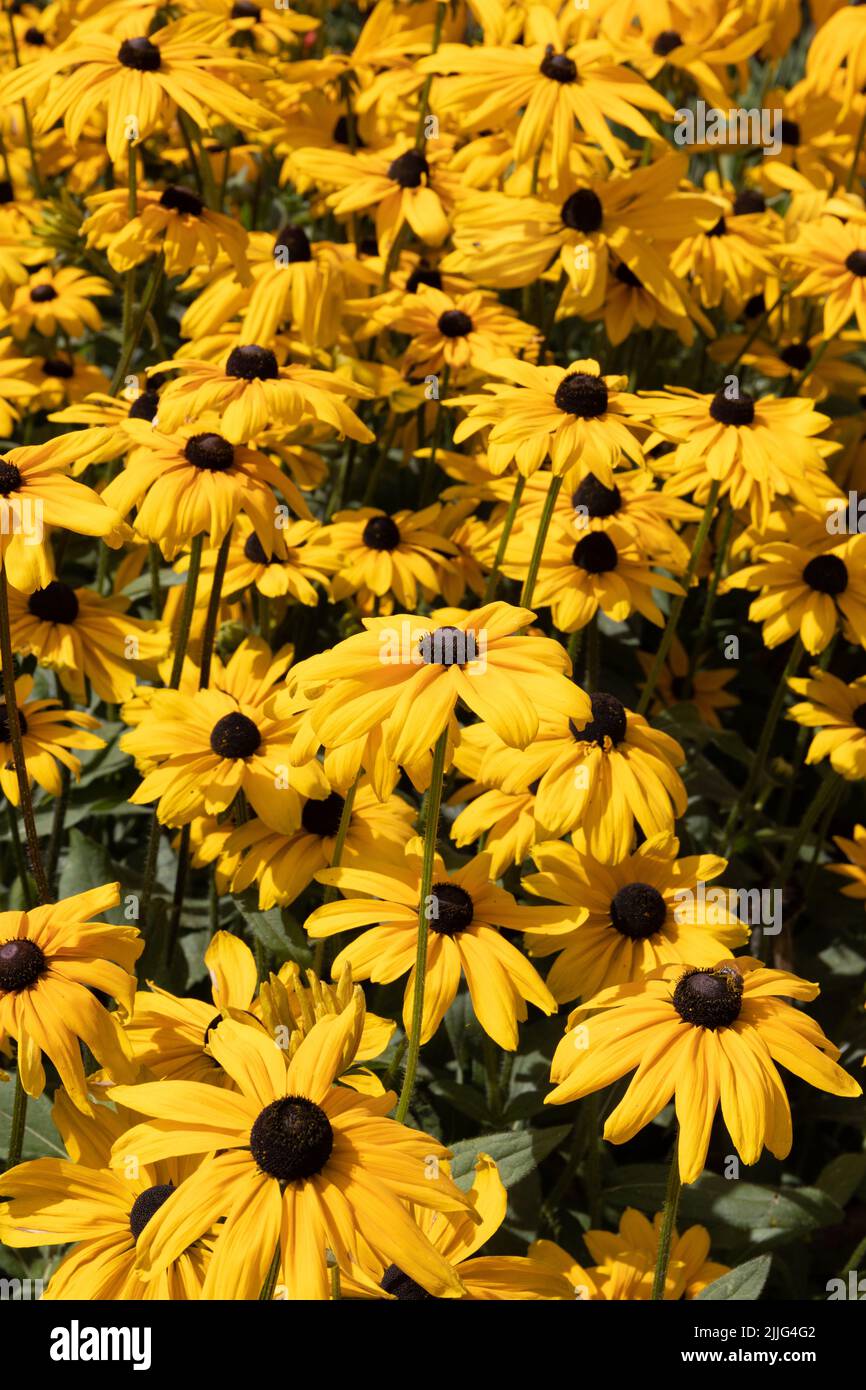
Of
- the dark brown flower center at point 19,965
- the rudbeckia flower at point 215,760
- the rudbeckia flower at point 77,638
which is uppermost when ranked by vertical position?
the rudbeckia flower at point 77,638

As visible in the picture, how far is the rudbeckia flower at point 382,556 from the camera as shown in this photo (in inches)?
113

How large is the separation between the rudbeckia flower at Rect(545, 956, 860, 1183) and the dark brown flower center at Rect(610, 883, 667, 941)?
0.31 m

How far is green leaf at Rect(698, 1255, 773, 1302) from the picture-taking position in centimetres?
199

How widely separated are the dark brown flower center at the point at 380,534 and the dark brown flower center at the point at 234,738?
2.28ft

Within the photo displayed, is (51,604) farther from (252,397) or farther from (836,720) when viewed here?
(836,720)

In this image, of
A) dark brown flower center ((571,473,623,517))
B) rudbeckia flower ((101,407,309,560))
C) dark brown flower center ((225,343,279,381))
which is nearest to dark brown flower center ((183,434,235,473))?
rudbeckia flower ((101,407,309,560))

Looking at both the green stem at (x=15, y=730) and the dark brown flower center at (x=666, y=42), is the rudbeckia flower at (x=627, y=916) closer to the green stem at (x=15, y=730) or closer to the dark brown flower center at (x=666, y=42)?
the green stem at (x=15, y=730)

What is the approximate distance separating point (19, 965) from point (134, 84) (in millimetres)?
1866

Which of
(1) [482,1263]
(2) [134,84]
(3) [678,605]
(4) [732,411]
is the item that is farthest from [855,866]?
(2) [134,84]

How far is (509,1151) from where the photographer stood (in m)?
2.14

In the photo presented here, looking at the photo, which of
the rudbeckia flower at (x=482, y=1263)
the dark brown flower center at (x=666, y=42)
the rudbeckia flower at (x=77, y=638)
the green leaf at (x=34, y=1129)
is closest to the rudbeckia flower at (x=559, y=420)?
the rudbeckia flower at (x=77, y=638)
